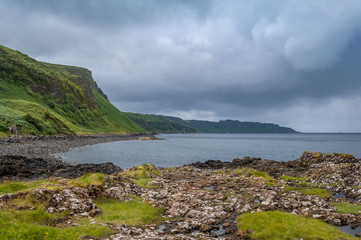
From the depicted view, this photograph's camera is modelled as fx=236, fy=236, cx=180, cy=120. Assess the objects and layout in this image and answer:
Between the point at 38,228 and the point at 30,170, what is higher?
the point at 38,228

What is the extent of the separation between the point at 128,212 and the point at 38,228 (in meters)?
7.90

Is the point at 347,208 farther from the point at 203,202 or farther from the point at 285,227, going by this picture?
the point at 203,202

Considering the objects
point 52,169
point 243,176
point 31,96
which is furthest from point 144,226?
point 31,96

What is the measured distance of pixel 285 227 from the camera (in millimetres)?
16188

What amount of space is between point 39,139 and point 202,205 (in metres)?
88.5

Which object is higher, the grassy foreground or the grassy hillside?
the grassy hillside

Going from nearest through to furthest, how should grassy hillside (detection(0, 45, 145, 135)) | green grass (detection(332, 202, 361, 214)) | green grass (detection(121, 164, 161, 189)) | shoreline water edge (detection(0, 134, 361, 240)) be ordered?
shoreline water edge (detection(0, 134, 361, 240)) < green grass (detection(332, 202, 361, 214)) < green grass (detection(121, 164, 161, 189)) < grassy hillside (detection(0, 45, 145, 135))

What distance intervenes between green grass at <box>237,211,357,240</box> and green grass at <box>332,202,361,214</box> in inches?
160

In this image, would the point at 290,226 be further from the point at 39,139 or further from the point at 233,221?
the point at 39,139

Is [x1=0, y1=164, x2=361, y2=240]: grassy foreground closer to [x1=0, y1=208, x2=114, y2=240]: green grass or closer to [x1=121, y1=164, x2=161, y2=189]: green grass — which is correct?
[x1=0, y1=208, x2=114, y2=240]: green grass

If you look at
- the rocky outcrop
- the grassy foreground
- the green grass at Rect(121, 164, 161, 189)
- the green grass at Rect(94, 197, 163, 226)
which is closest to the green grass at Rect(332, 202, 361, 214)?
the grassy foreground

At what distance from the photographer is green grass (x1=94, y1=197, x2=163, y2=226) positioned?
58.5ft

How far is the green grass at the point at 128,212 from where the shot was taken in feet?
58.5

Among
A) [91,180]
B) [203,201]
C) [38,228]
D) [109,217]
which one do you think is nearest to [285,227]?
[203,201]
